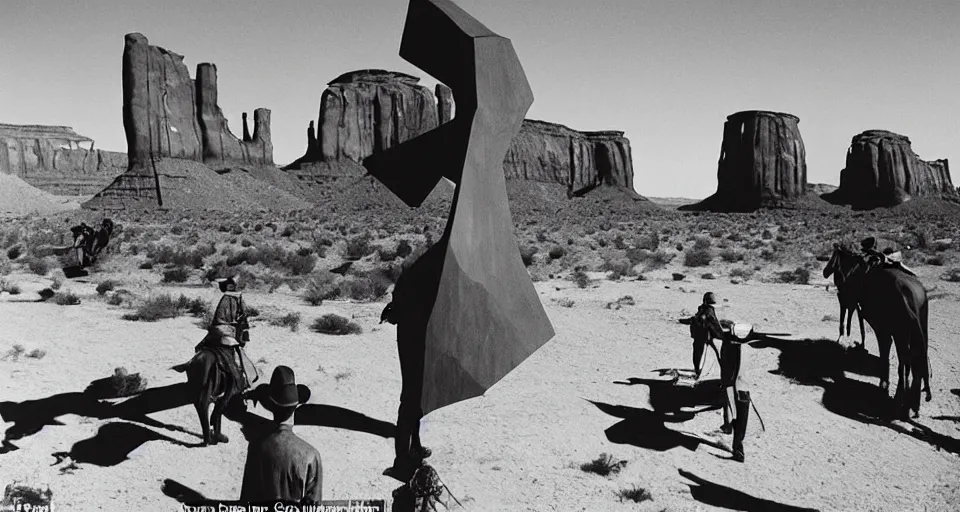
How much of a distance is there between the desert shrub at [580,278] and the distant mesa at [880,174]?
277 feet

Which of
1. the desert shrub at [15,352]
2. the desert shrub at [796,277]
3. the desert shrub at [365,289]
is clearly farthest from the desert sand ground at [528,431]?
the desert shrub at [796,277]

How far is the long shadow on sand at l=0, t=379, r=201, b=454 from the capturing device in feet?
24.7

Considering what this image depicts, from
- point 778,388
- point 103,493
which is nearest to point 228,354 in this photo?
point 103,493

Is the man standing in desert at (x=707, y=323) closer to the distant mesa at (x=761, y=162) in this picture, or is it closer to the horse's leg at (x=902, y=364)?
the horse's leg at (x=902, y=364)

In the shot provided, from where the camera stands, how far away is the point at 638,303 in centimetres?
1686

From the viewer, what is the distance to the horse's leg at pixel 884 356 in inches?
351

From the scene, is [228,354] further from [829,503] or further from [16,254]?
[16,254]

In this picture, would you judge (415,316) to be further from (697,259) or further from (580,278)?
(697,259)

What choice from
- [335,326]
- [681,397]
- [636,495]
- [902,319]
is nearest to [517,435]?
[636,495]

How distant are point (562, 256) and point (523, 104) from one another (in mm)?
21054

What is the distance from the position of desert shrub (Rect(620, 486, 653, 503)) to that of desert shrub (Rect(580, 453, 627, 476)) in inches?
18.2

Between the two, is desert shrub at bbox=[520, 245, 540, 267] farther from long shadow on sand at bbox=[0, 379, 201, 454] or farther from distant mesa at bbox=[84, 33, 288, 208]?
distant mesa at bbox=[84, 33, 288, 208]

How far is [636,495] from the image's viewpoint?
632cm

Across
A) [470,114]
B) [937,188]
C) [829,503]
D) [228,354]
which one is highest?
[937,188]
